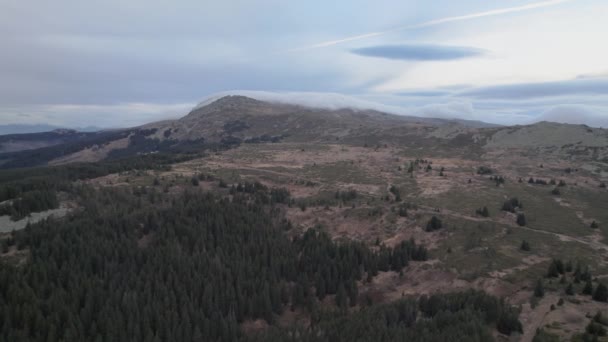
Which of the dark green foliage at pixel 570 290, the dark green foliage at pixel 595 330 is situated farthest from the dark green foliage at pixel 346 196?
the dark green foliage at pixel 595 330

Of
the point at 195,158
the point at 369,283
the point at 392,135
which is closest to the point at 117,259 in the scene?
the point at 369,283

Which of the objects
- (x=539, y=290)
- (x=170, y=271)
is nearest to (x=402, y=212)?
A: (x=539, y=290)

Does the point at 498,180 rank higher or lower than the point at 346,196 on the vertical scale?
higher

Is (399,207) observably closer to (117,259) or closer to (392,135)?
(117,259)

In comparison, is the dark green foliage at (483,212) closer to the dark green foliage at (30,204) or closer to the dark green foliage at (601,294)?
the dark green foliage at (601,294)

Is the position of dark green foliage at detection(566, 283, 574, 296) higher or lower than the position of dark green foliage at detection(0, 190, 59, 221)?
lower

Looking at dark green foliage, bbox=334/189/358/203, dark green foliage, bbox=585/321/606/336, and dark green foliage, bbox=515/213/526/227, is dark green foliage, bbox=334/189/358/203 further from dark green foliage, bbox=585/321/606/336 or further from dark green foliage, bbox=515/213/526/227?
dark green foliage, bbox=585/321/606/336

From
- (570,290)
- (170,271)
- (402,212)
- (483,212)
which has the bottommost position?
(170,271)

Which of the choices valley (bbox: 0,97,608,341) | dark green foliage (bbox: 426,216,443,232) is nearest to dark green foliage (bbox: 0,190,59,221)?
valley (bbox: 0,97,608,341)

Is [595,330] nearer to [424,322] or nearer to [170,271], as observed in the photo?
[424,322]
